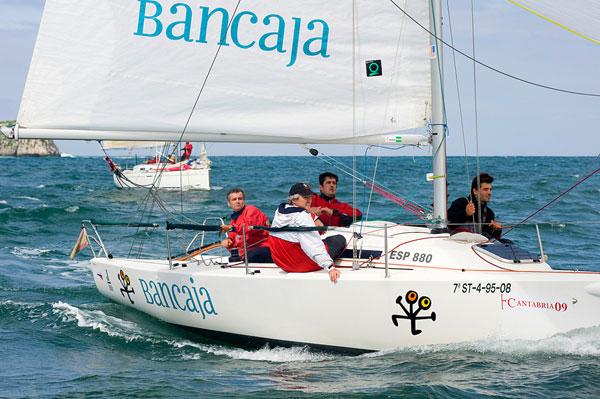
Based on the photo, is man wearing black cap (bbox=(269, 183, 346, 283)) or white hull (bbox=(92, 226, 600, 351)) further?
man wearing black cap (bbox=(269, 183, 346, 283))

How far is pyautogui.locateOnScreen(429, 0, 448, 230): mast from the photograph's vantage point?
6602 millimetres

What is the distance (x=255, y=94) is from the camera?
6.82 metres

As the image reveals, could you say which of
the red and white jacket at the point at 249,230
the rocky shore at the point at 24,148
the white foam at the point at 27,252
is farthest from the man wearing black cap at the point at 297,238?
the rocky shore at the point at 24,148

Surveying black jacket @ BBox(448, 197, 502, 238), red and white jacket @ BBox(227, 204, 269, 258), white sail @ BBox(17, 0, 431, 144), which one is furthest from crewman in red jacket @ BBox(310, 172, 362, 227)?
black jacket @ BBox(448, 197, 502, 238)

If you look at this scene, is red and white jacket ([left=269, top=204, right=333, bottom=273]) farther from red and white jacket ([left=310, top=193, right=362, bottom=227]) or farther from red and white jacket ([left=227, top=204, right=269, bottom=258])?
red and white jacket ([left=310, top=193, right=362, bottom=227])

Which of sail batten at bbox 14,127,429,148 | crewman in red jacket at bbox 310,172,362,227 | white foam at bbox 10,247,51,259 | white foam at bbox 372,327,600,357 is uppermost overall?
sail batten at bbox 14,127,429,148

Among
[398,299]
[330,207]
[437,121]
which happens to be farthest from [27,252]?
[398,299]

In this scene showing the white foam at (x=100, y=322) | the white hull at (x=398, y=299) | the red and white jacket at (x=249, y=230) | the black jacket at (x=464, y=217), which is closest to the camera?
the white hull at (x=398, y=299)

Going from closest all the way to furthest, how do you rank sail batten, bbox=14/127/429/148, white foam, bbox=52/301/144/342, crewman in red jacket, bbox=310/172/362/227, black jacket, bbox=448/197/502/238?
sail batten, bbox=14/127/429/148, black jacket, bbox=448/197/502/238, white foam, bbox=52/301/144/342, crewman in red jacket, bbox=310/172/362/227

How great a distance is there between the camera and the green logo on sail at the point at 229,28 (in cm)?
665

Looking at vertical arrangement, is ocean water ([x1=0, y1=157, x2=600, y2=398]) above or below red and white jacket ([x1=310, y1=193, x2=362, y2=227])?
below

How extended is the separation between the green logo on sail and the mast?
3.52 feet

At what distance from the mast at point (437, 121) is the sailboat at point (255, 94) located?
1 cm

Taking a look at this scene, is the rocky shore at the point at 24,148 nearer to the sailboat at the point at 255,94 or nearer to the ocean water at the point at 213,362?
the ocean water at the point at 213,362
